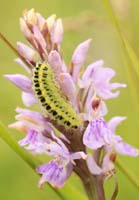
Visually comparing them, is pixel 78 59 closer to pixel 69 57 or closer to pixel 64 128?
pixel 64 128

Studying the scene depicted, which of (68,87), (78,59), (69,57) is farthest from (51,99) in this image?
(69,57)

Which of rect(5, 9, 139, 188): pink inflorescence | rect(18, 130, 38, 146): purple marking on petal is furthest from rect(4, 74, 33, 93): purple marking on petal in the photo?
rect(18, 130, 38, 146): purple marking on petal

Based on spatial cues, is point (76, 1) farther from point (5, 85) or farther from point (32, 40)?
point (32, 40)

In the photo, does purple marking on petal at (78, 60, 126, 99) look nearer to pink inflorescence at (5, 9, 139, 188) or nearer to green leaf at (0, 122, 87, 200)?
pink inflorescence at (5, 9, 139, 188)

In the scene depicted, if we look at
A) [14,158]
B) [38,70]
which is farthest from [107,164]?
[14,158]

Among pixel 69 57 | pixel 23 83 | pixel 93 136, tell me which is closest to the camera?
pixel 93 136

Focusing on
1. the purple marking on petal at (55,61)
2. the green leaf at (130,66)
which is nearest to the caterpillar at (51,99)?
the purple marking on petal at (55,61)

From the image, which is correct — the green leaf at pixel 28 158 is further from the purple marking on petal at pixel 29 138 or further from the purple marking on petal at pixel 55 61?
the purple marking on petal at pixel 55 61
